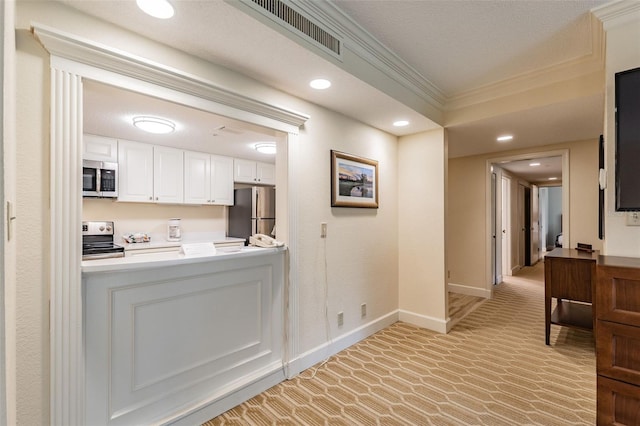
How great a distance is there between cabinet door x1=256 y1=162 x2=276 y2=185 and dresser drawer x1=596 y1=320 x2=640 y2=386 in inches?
→ 191

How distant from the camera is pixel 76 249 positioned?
138 centimetres

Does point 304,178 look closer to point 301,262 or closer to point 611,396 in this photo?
point 301,262

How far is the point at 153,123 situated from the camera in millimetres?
2992

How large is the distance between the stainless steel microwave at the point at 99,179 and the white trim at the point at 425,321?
155 inches

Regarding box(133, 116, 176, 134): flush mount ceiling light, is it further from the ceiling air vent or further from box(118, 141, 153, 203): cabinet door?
the ceiling air vent

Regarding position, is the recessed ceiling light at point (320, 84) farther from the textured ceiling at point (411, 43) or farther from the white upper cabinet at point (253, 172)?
the white upper cabinet at point (253, 172)

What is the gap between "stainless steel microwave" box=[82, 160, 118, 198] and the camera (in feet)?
11.6

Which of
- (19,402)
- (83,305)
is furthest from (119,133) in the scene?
(19,402)

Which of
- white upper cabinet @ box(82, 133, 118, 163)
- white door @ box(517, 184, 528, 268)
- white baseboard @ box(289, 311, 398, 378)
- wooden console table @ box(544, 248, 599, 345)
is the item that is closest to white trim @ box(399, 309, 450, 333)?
white baseboard @ box(289, 311, 398, 378)

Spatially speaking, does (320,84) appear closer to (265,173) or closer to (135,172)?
(135,172)

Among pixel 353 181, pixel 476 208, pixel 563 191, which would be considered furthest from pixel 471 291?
pixel 353 181

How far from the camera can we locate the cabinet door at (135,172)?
3.86 metres

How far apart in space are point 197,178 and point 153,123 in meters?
1.64

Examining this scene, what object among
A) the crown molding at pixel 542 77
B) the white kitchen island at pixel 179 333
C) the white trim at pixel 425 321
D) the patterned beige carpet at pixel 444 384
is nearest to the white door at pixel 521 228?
the patterned beige carpet at pixel 444 384
